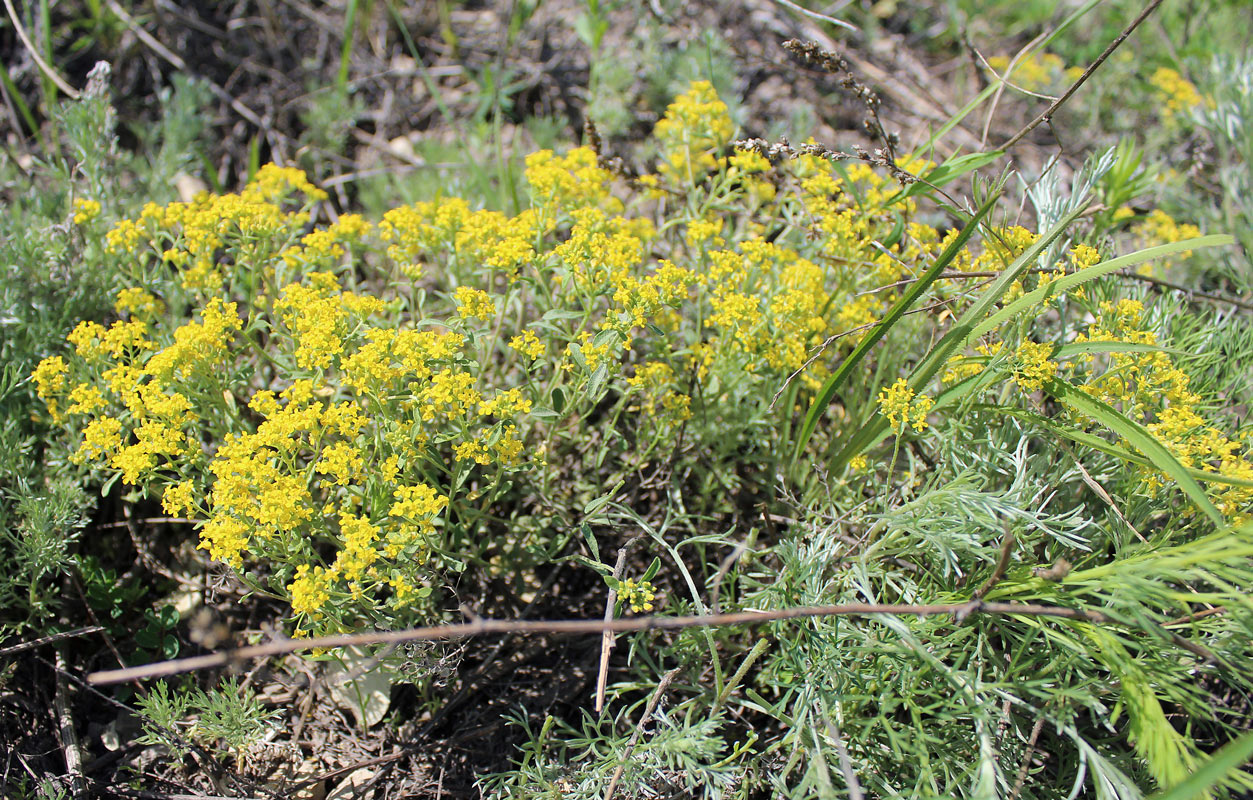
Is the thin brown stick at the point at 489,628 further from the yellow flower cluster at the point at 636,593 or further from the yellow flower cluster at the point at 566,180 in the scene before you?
the yellow flower cluster at the point at 566,180

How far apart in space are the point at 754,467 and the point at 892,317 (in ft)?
3.33

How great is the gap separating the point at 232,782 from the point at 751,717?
159cm

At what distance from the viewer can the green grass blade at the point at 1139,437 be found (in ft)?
5.93

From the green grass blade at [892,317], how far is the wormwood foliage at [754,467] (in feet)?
0.10

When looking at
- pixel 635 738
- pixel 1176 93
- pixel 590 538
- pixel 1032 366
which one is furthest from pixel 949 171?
pixel 1176 93

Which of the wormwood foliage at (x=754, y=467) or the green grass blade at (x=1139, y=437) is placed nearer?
the green grass blade at (x=1139, y=437)

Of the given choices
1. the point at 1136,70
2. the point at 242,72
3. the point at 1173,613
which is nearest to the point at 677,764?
the point at 1173,613

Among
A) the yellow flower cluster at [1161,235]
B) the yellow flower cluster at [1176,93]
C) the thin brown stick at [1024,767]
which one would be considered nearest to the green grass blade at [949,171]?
the yellow flower cluster at [1161,235]

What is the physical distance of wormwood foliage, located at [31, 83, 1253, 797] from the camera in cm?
203

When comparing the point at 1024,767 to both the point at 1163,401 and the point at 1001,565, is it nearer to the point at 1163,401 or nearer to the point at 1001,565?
the point at 1001,565

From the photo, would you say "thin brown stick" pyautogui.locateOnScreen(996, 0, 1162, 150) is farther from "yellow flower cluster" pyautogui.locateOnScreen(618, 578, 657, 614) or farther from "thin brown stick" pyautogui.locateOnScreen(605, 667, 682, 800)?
"thin brown stick" pyautogui.locateOnScreen(605, 667, 682, 800)

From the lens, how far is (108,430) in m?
2.20

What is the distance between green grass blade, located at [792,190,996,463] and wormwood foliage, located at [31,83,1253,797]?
0.10 feet

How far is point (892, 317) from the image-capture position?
2258 millimetres
